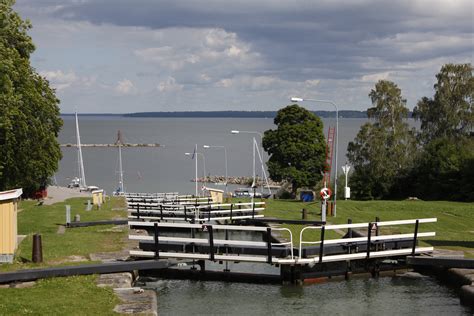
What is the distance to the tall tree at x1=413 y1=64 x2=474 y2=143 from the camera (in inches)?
2894

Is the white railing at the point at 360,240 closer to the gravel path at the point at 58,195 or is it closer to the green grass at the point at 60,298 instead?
the green grass at the point at 60,298

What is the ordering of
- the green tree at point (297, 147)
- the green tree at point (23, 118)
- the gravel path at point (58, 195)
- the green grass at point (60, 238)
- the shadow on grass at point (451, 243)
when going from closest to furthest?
the green grass at point (60, 238) → the shadow on grass at point (451, 243) → the green tree at point (23, 118) → the gravel path at point (58, 195) → the green tree at point (297, 147)

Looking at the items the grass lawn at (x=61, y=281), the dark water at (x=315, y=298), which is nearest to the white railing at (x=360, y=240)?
the dark water at (x=315, y=298)

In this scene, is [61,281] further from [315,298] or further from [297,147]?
[297,147]

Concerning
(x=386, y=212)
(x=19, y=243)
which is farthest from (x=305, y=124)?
(x=19, y=243)

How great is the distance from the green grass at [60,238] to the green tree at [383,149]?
36190 millimetres

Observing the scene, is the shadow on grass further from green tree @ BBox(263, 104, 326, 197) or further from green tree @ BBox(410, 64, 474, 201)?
green tree @ BBox(263, 104, 326, 197)

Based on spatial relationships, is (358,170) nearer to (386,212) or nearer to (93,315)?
(386,212)

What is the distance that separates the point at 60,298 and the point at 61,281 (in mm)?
1895

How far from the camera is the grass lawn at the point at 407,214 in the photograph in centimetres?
3189

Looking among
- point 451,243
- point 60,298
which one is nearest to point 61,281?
point 60,298

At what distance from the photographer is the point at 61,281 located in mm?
19281

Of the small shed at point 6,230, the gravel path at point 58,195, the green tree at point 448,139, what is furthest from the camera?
the green tree at point 448,139

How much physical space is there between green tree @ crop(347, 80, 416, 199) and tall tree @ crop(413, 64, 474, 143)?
135 inches
